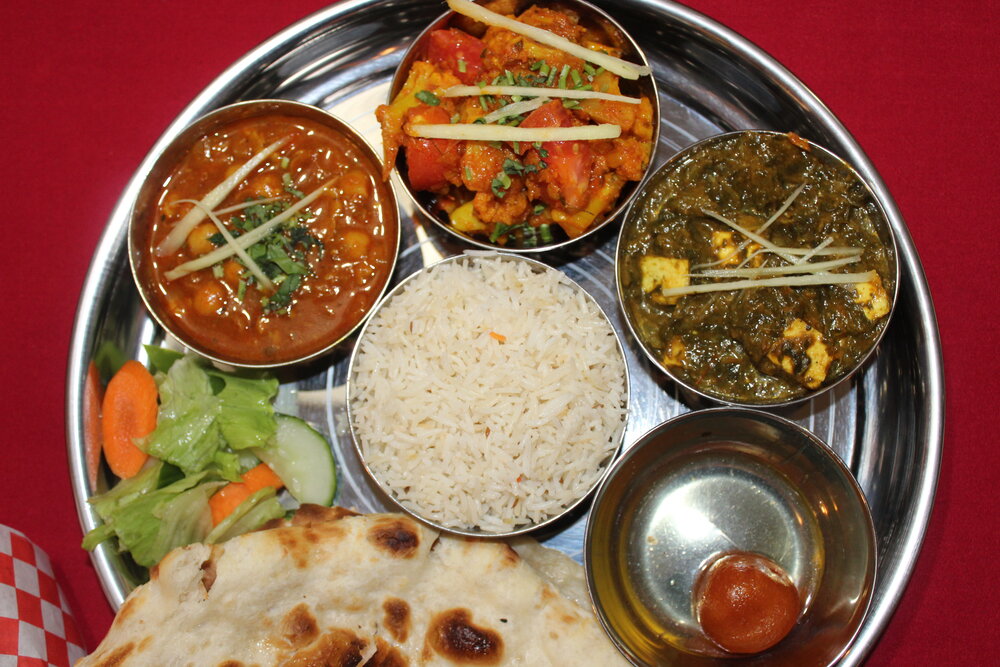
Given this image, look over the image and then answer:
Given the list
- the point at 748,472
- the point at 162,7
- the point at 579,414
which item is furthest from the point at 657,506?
the point at 162,7

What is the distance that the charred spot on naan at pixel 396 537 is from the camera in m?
2.55

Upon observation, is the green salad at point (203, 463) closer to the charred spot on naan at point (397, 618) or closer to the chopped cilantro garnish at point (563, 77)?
the charred spot on naan at point (397, 618)

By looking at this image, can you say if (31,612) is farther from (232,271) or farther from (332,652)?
(232,271)

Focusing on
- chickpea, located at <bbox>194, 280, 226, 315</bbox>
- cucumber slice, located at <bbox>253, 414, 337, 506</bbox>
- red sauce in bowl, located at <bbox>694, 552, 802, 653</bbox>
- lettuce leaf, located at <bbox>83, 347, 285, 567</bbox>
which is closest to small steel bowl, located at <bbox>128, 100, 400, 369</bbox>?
chickpea, located at <bbox>194, 280, 226, 315</bbox>

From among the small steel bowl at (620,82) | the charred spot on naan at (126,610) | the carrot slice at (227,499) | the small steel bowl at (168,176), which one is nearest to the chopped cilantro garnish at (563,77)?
the small steel bowl at (620,82)

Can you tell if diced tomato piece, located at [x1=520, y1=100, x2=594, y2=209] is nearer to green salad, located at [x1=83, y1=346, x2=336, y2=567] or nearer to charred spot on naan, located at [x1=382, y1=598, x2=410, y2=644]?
green salad, located at [x1=83, y1=346, x2=336, y2=567]

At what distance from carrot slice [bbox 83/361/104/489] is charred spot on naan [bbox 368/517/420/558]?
119 centimetres

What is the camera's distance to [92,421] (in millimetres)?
2877

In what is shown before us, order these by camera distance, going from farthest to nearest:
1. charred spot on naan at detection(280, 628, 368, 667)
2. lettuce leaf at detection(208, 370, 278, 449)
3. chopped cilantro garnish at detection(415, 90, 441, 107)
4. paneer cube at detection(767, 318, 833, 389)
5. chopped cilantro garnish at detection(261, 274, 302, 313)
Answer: lettuce leaf at detection(208, 370, 278, 449) → chopped cilantro garnish at detection(261, 274, 302, 313) → chopped cilantro garnish at detection(415, 90, 441, 107) → paneer cube at detection(767, 318, 833, 389) → charred spot on naan at detection(280, 628, 368, 667)

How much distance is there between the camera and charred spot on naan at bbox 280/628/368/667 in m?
2.38

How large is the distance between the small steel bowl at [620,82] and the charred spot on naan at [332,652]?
1452 millimetres

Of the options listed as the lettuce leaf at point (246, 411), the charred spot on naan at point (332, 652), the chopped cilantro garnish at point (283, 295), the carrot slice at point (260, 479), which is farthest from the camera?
the carrot slice at point (260, 479)

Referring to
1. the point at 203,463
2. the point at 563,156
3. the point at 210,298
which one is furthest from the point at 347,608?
the point at 563,156

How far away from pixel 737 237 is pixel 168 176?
2159 millimetres
